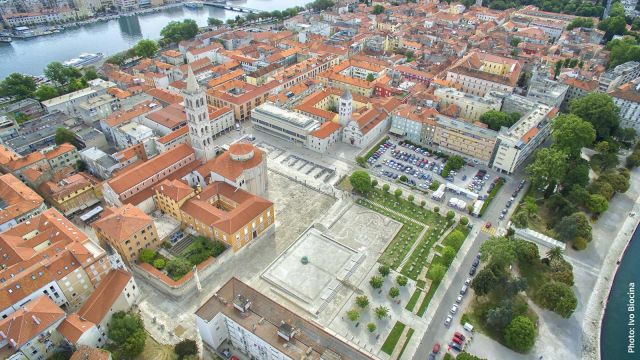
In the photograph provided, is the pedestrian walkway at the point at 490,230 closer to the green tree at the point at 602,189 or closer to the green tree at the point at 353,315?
the green tree at the point at 602,189

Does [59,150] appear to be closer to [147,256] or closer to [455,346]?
[147,256]

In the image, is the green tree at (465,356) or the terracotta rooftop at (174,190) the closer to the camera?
the green tree at (465,356)

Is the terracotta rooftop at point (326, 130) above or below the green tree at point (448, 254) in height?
above

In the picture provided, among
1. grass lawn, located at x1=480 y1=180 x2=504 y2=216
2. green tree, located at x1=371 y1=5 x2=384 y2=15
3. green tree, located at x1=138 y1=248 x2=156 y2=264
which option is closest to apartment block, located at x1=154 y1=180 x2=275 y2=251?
green tree, located at x1=138 y1=248 x2=156 y2=264

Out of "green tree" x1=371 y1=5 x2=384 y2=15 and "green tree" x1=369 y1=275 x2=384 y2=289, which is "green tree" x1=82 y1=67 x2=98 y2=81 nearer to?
"green tree" x1=369 y1=275 x2=384 y2=289

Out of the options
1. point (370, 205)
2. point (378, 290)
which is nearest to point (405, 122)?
point (370, 205)

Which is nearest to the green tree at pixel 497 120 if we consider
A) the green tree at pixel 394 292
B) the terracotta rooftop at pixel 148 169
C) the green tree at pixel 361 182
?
the green tree at pixel 361 182
